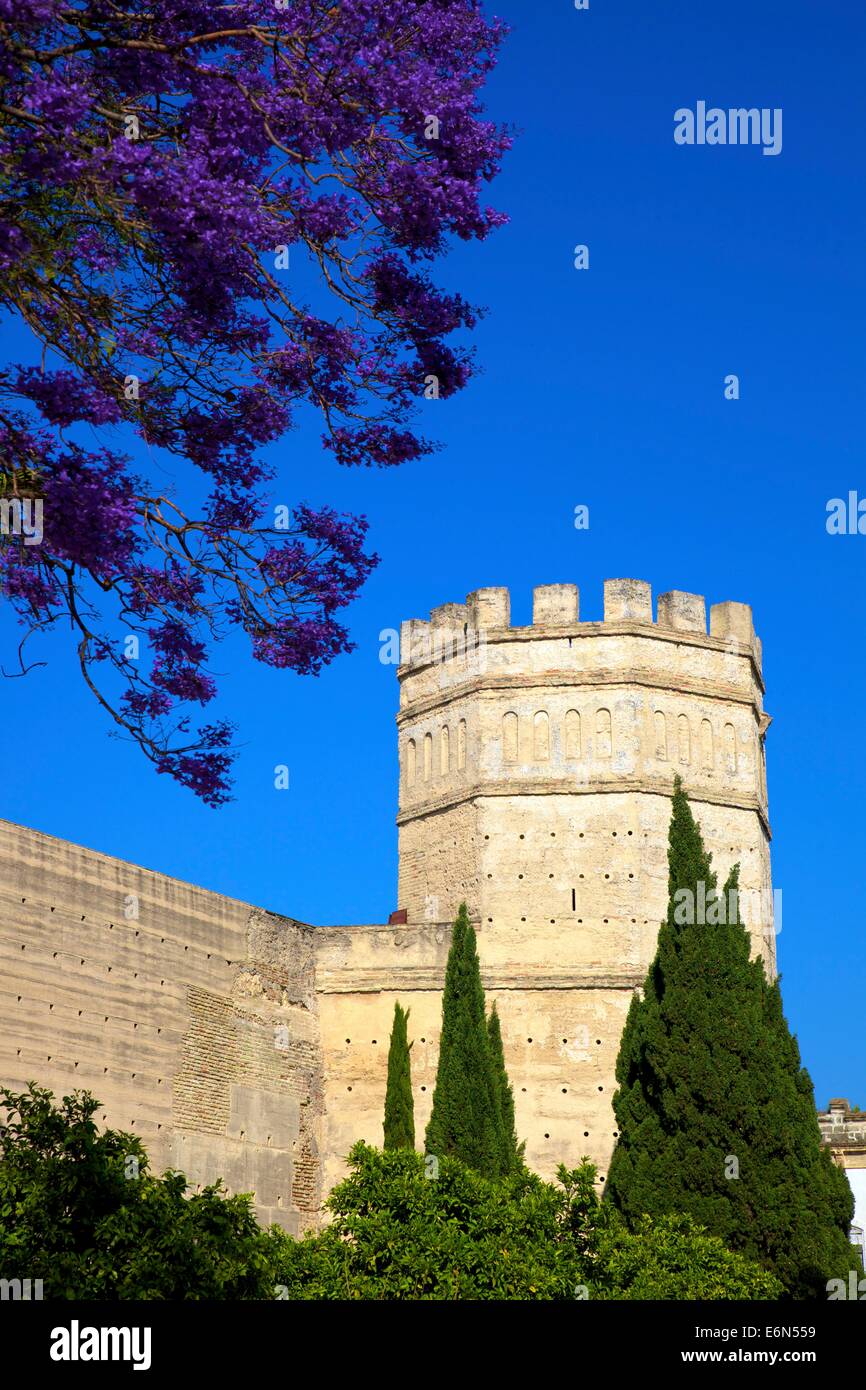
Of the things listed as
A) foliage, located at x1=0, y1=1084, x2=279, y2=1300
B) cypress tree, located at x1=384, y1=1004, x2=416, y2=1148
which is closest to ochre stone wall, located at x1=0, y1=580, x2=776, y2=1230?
cypress tree, located at x1=384, y1=1004, x2=416, y2=1148

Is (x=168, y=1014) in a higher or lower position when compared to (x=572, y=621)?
lower

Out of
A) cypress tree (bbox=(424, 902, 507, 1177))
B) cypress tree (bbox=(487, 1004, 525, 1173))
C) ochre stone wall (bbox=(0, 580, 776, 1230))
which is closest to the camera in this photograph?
ochre stone wall (bbox=(0, 580, 776, 1230))

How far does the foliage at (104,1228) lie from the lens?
9953mm

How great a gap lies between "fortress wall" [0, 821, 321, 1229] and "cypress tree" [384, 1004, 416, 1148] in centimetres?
121

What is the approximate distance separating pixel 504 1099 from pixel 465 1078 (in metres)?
1.23

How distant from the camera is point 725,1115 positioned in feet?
68.3

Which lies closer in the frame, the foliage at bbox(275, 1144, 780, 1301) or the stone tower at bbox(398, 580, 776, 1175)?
the foliage at bbox(275, 1144, 780, 1301)

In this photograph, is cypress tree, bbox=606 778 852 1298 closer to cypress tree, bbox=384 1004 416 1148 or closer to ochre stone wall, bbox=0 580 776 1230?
cypress tree, bbox=384 1004 416 1148

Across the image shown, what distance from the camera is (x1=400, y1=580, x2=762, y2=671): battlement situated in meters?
29.9

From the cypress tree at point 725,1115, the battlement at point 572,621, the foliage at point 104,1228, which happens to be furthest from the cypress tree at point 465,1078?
the foliage at point 104,1228

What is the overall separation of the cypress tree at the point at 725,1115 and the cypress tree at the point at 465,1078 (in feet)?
9.24

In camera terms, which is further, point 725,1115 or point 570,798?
point 570,798

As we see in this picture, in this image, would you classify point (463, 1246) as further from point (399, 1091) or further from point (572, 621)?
point (572, 621)

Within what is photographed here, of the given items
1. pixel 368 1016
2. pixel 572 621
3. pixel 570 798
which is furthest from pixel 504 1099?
pixel 572 621
